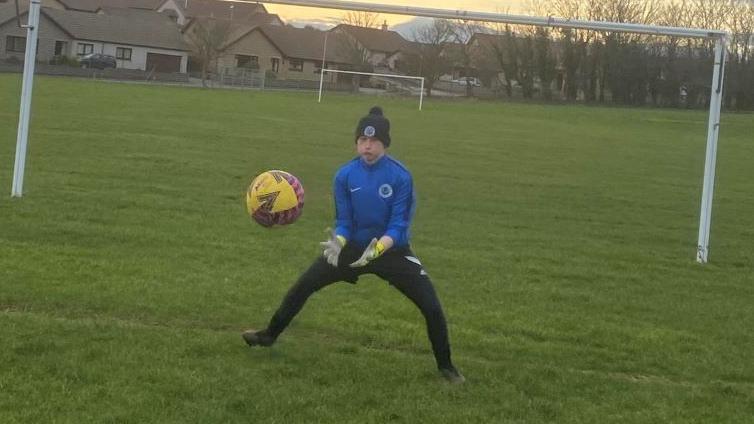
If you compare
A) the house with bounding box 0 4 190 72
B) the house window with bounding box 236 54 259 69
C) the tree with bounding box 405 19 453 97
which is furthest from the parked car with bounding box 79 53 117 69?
the tree with bounding box 405 19 453 97

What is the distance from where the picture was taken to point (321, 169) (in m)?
20.3

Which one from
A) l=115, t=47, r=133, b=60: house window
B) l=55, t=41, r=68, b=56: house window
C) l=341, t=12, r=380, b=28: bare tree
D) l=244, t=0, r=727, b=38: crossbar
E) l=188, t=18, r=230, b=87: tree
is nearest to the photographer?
l=244, t=0, r=727, b=38: crossbar

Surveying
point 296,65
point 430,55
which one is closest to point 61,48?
point 296,65

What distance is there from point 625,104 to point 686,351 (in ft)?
218

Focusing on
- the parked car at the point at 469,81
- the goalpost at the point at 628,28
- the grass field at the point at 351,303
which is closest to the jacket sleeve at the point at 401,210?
the grass field at the point at 351,303

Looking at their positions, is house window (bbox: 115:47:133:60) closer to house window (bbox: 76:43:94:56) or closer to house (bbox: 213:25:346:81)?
house window (bbox: 76:43:94:56)

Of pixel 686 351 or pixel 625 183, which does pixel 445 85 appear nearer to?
pixel 625 183

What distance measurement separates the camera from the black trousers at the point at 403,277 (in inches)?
241

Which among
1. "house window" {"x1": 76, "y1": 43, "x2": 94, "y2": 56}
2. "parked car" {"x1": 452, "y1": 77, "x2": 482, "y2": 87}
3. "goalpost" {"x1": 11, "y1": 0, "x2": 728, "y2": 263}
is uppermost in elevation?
"house window" {"x1": 76, "y1": 43, "x2": 94, "y2": 56}

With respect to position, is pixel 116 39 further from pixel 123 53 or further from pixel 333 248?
pixel 333 248

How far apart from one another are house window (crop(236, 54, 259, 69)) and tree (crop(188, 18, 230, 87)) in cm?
373

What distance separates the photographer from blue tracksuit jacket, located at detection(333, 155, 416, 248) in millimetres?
5922

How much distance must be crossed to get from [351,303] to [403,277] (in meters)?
2.33

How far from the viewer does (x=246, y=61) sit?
88938 mm
